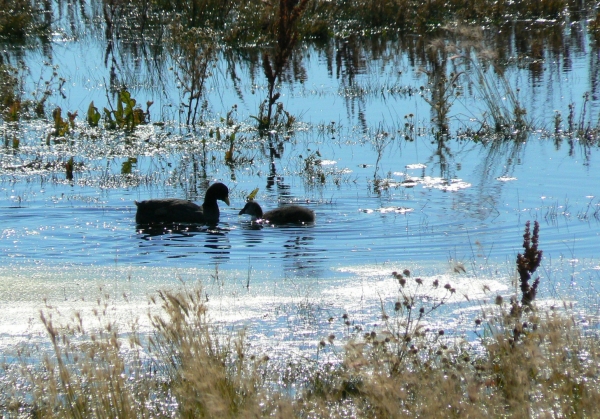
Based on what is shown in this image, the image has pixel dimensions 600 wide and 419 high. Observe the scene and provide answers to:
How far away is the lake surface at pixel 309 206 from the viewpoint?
23.9 ft

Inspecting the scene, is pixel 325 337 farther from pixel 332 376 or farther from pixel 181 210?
pixel 181 210

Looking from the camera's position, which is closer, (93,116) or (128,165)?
(128,165)

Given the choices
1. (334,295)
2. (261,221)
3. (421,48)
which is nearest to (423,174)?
(261,221)

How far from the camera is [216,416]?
12.9ft

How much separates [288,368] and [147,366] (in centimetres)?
81

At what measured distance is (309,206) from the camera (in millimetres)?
11328

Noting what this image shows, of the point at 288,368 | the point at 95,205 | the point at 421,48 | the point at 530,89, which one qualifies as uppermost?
the point at 421,48

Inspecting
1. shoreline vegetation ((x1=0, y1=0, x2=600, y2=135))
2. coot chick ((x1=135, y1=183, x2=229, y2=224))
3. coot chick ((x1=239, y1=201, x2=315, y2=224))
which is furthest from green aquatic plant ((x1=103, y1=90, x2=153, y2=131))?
coot chick ((x1=239, y1=201, x2=315, y2=224))

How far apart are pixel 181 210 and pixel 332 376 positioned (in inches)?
222

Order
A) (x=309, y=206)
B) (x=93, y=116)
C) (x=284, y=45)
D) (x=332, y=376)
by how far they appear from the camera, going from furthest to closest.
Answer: (x=284, y=45) → (x=93, y=116) → (x=309, y=206) → (x=332, y=376)

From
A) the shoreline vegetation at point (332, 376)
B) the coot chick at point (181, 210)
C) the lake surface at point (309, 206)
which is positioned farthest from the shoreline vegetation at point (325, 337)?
the coot chick at point (181, 210)

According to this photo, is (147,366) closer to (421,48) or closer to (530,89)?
(530,89)

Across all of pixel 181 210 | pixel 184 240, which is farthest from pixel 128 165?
pixel 184 240

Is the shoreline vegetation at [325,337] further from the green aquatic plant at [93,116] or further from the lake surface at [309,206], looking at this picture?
the lake surface at [309,206]
